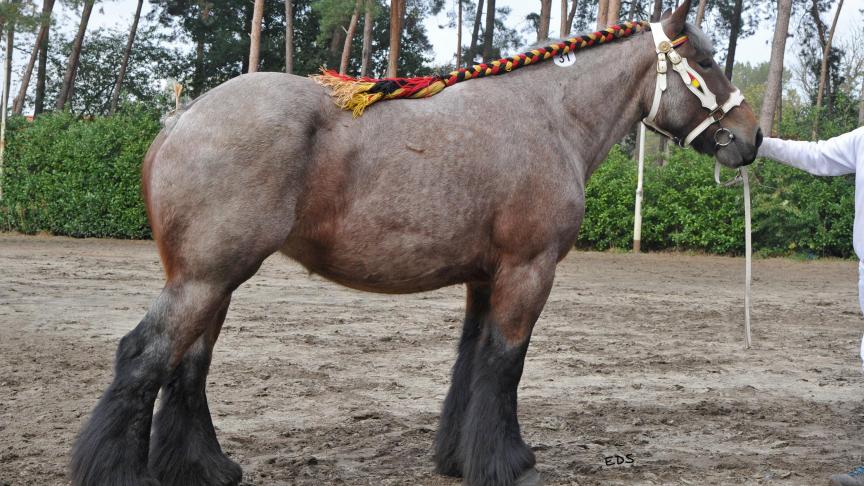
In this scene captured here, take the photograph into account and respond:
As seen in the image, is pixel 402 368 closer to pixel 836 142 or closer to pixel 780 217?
pixel 836 142

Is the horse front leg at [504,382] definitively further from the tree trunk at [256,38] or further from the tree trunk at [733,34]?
the tree trunk at [733,34]

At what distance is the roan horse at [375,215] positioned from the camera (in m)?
3.34

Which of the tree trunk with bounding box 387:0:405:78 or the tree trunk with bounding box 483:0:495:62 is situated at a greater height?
the tree trunk with bounding box 483:0:495:62

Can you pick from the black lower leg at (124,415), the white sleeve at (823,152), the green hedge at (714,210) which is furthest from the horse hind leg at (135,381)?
the green hedge at (714,210)

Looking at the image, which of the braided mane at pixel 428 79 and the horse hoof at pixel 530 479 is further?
the horse hoof at pixel 530 479

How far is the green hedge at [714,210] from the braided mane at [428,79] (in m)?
13.9

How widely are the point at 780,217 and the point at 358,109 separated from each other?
16418mm

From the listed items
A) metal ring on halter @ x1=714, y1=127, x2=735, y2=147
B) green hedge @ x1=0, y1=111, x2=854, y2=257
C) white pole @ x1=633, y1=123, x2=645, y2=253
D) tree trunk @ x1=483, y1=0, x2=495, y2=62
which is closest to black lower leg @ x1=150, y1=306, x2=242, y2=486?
metal ring on halter @ x1=714, y1=127, x2=735, y2=147

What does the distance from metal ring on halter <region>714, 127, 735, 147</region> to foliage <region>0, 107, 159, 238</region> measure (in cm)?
1642

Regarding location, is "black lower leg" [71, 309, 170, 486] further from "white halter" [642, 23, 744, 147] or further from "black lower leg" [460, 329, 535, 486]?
"white halter" [642, 23, 744, 147]

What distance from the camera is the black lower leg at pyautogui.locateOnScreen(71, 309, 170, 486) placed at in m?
3.30

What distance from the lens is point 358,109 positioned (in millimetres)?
3627

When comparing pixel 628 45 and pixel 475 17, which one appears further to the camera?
pixel 475 17

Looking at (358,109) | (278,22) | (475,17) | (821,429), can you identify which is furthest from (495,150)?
(475,17)
